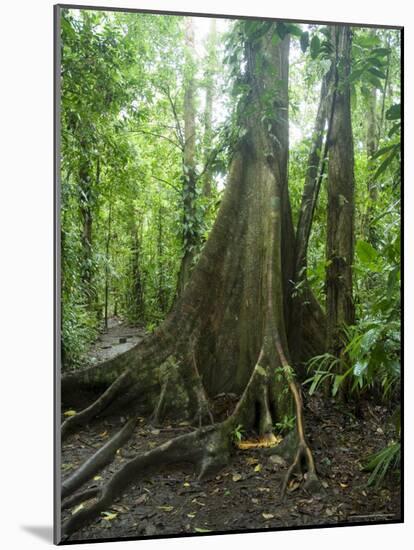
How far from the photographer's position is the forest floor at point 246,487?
10.8 ft

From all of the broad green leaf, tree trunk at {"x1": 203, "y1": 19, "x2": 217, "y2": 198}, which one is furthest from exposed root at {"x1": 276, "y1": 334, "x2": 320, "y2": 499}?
the broad green leaf

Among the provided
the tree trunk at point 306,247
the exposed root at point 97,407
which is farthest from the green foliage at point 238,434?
the exposed root at point 97,407

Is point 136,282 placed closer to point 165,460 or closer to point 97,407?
point 97,407

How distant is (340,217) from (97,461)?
6.11 ft

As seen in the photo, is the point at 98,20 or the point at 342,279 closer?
the point at 98,20

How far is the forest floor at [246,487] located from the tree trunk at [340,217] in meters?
0.46

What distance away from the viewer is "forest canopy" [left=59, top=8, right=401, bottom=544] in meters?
3.36

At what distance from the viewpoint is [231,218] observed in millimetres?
3617

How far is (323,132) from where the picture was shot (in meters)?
3.71

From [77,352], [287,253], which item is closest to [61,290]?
[77,352]

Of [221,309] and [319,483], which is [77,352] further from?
[319,483]

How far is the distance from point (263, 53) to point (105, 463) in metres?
2.29

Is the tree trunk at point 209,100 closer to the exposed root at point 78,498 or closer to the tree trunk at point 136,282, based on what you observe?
the tree trunk at point 136,282

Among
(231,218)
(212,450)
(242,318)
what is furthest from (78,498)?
(231,218)
